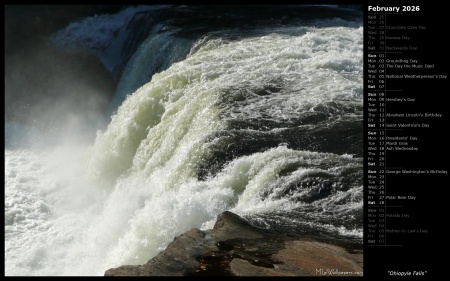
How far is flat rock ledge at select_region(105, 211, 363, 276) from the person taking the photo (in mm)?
6094

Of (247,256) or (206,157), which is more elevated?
(206,157)

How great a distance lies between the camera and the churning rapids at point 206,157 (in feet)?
26.8

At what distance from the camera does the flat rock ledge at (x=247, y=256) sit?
20.0ft

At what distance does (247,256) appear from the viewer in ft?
21.2

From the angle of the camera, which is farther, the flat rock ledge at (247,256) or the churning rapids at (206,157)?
the churning rapids at (206,157)

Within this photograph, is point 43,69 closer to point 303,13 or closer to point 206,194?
point 303,13

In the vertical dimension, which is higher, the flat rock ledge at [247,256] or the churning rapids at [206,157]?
the churning rapids at [206,157]

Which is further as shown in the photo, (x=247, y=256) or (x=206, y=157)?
Result: (x=206, y=157)

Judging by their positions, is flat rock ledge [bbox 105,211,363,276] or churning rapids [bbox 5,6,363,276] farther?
churning rapids [bbox 5,6,363,276]

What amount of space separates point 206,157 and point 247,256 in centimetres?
328

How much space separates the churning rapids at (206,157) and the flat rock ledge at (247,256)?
41cm

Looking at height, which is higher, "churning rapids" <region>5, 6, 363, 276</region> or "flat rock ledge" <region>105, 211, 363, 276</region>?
"churning rapids" <region>5, 6, 363, 276</region>

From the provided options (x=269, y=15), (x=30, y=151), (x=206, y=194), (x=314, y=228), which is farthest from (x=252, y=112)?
(x=269, y=15)

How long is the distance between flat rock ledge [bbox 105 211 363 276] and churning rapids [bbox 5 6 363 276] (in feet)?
1.34
